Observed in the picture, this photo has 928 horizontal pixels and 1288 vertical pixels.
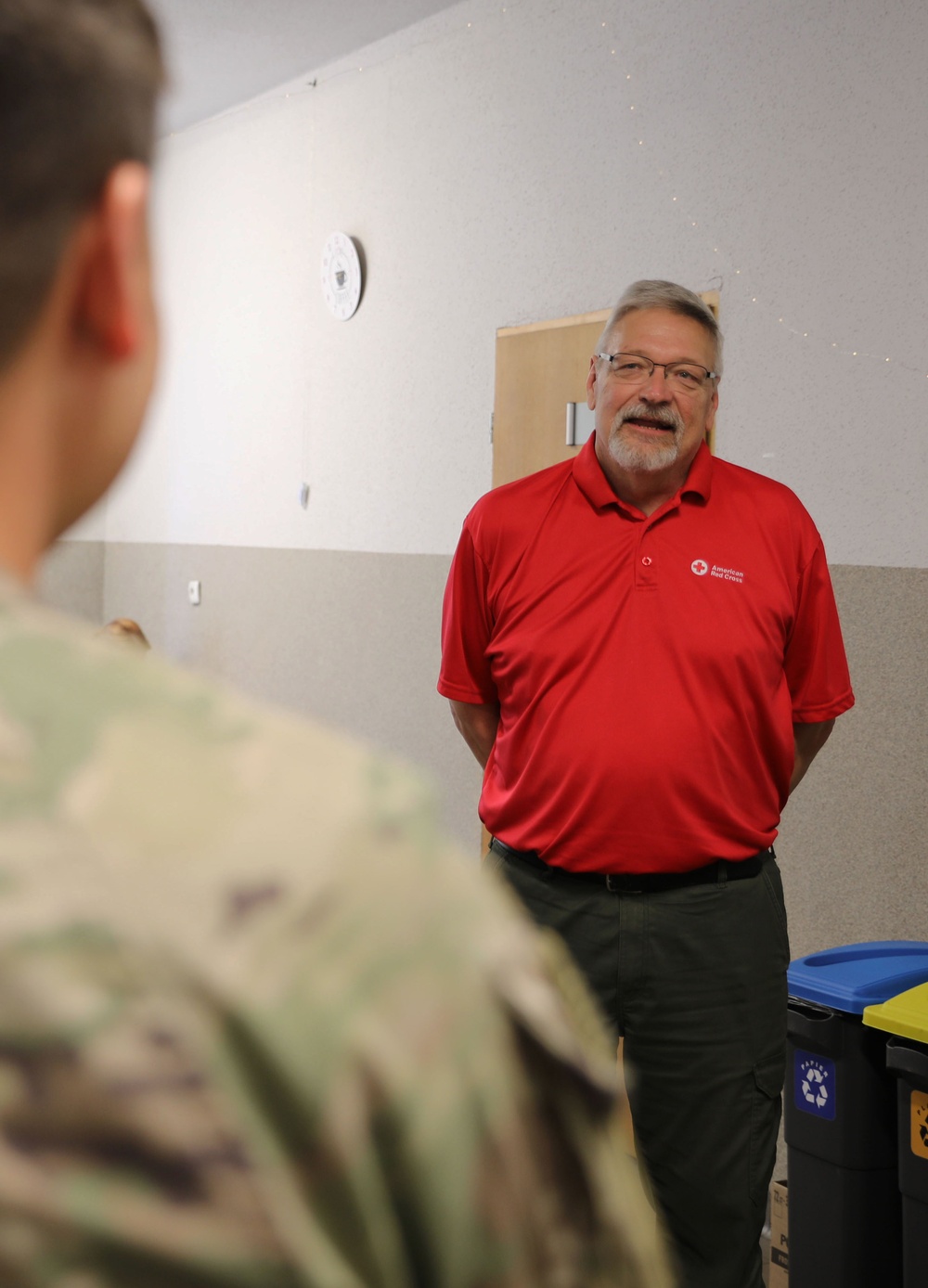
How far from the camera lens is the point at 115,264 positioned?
1.49 ft

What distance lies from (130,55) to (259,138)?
5.23 m

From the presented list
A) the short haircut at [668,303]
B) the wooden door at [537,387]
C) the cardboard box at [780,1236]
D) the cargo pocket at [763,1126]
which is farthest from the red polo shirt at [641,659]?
the wooden door at [537,387]

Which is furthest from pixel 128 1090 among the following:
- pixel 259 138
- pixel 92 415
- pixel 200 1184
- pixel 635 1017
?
pixel 259 138

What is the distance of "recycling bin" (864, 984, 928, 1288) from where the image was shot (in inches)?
81.4

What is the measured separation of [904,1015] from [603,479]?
1143 millimetres

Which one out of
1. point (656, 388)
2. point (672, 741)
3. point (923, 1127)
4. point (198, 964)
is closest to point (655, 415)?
point (656, 388)

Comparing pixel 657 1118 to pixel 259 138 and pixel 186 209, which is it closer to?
pixel 259 138

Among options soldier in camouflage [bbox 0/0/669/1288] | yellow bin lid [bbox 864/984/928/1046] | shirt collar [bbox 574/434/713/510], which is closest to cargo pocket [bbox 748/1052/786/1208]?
yellow bin lid [bbox 864/984/928/1046]

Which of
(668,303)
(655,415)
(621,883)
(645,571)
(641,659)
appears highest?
(668,303)

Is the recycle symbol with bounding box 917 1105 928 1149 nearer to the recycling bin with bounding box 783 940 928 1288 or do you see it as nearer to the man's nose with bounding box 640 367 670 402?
the recycling bin with bounding box 783 940 928 1288

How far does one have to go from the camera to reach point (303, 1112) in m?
0.38

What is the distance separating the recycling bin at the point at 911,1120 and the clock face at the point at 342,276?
11.3 feet

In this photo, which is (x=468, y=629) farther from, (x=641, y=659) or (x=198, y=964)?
(x=198, y=964)

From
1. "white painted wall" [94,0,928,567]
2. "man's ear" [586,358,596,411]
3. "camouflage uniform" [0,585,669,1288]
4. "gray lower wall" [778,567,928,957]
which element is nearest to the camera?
"camouflage uniform" [0,585,669,1288]
